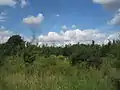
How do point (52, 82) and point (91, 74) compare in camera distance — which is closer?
point (52, 82)

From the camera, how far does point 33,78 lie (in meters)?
8.63

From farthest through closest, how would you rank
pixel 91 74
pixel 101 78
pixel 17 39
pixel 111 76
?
pixel 17 39 → pixel 91 74 → pixel 101 78 → pixel 111 76

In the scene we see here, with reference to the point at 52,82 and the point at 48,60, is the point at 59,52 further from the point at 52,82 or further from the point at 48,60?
the point at 52,82

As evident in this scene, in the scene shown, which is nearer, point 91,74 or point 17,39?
point 91,74

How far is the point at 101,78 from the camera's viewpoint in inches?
320

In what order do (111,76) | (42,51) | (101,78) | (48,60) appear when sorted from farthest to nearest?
(42,51), (48,60), (101,78), (111,76)

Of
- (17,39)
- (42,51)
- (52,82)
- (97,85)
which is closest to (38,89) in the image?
(52,82)

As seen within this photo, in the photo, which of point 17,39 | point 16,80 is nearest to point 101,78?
point 16,80

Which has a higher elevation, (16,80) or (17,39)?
(17,39)

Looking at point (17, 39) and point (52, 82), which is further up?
point (17, 39)

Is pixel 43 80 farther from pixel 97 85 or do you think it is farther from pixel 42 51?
pixel 42 51

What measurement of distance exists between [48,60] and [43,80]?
9.32 metres

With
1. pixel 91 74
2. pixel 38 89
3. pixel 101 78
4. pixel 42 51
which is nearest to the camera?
pixel 38 89

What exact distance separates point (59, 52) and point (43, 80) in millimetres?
20350
